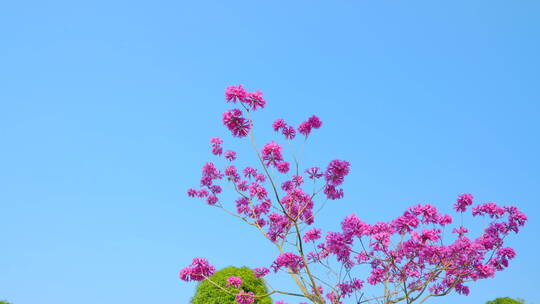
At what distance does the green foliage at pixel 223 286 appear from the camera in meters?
15.5

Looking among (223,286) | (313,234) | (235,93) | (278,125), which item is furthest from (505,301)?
(235,93)

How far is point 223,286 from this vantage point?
15828 millimetres

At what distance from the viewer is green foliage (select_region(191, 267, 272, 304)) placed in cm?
1547

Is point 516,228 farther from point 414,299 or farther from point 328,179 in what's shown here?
point 328,179

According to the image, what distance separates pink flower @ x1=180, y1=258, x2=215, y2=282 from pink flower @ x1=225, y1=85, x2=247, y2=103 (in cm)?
316

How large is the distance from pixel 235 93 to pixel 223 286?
333 inches

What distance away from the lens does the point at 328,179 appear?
1015 centimetres

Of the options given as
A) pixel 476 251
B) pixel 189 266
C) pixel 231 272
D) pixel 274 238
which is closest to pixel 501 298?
pixel 231 272

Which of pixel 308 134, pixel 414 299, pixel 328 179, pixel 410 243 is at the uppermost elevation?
pixel 308 134

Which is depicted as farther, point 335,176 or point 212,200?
point 212,200

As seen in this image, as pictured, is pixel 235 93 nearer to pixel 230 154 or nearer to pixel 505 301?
pixel 230 154

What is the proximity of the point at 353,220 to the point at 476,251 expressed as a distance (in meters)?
2.56

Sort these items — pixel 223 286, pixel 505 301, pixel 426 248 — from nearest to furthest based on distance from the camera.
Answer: pixel 426 248, pixel 223 286, pixel 505 301

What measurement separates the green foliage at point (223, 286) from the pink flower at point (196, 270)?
5902mm
